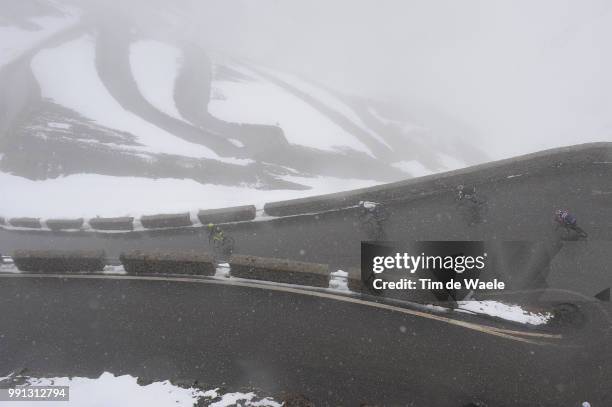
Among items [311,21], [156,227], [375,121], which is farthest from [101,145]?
[311,21]

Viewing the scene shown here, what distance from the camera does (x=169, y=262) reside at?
1105 centimetres

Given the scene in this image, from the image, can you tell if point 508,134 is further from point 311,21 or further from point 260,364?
point 311,21

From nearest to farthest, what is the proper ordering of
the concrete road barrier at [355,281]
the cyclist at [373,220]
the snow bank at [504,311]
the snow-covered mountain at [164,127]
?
1. the snow bank at [504,311]
2. the concrete road barrier at [355,281]
3. the cyclist at [373,220]
4. the snow-covered mountain at [164,127]

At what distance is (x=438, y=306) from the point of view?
30.2 ft

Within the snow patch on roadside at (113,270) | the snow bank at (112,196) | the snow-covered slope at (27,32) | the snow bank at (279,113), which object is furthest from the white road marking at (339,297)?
the snow-covered slope at (27,32)

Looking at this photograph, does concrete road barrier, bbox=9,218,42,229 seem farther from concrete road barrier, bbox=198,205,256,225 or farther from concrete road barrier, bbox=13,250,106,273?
concrete road barrier, bbox=198,205,256,225

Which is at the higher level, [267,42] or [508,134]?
[267,42]

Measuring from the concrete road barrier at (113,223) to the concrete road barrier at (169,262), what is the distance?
4541 mm

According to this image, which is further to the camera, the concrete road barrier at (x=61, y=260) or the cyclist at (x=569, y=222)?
the concrete road barrier at (x=61, y=260)

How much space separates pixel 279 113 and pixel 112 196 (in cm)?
2443

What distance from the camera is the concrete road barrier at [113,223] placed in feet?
50.2

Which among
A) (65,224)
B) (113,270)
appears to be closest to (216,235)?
(113,270)

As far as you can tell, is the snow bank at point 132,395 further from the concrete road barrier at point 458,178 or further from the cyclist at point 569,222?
the cyclist at point 569,222

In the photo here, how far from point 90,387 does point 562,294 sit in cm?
1181
